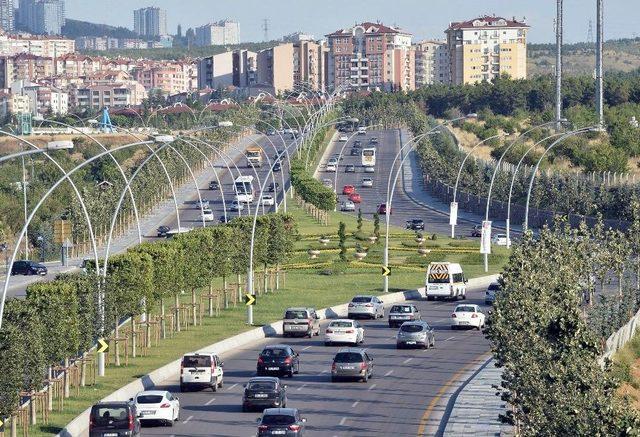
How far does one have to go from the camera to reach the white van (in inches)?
3615

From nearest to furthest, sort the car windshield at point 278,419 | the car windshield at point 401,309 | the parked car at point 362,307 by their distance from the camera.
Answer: the car windshield at point 278,419 → the car windshield at point 401,309 → the parked car at point 362,307

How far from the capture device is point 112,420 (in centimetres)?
4806

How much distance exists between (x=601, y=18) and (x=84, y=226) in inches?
2469

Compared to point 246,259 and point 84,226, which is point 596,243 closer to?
point 246,259

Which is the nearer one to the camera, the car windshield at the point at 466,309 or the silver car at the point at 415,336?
the silver car at the point at 415,336

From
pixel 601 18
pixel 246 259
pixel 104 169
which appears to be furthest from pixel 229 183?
pixel 246 259

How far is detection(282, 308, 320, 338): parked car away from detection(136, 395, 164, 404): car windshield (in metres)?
23.8

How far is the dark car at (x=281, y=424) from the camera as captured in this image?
1853 inches

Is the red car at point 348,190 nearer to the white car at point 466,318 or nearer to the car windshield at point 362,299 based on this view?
the car windshield at point 362,299

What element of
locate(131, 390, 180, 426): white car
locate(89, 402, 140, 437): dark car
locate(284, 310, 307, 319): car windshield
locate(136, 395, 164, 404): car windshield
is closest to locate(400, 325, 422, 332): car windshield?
locate(284, 310, 307, 319): car windshield

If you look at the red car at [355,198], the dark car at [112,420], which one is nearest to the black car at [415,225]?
the red car at [355,198]

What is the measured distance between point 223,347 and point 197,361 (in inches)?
474

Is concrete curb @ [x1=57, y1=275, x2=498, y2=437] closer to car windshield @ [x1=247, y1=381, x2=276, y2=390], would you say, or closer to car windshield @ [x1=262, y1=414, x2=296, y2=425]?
car windshield @ [x1=247, y1=381, x2=276, y2=390]

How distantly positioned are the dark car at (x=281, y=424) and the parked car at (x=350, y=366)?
14636mm
